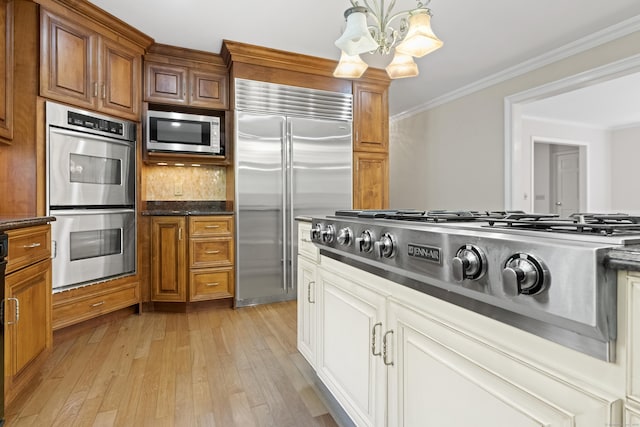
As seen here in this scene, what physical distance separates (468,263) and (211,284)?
280 cm

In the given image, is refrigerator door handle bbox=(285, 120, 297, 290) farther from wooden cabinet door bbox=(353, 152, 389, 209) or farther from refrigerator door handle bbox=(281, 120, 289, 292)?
wooden cabinet door bbox=(353, 152, 389, 209)

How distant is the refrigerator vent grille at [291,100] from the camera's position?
3.22 m

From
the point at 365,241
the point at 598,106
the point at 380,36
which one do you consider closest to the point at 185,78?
the point at 380,36

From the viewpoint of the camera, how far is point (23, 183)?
7.38ft

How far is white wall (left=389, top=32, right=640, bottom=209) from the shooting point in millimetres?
3225

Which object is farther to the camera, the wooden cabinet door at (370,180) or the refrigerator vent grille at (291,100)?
the wooden cabinet door at (370,180)

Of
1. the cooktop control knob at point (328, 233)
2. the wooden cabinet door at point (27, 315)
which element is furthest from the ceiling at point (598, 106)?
the wooden cabinet door at point (27, 315)

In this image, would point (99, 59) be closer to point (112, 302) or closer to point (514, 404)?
point (112, 302)

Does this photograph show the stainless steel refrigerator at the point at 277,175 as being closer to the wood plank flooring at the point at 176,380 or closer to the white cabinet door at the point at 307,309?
the wood plank flooring at the point at 176,380

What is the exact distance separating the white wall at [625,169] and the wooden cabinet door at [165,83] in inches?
282

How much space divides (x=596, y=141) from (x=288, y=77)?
6112mm

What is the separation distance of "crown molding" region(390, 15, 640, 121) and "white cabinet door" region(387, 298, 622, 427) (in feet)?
11.0

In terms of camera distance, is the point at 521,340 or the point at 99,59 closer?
the point at 521,340

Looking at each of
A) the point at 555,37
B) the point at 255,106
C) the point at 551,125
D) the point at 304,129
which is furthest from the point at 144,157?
the point at 551,125
